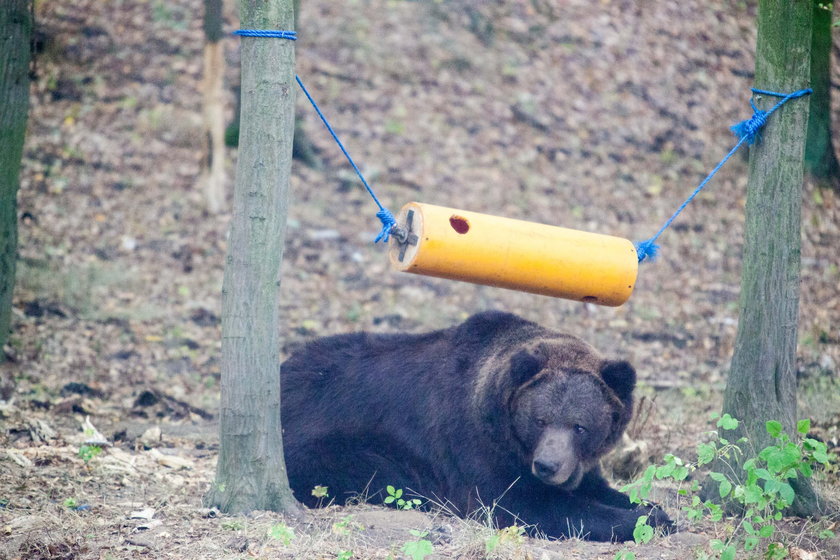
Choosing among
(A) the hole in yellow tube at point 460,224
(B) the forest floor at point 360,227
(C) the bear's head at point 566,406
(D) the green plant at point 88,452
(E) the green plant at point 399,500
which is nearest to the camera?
(A) the hole in yellow tube at point 460,224

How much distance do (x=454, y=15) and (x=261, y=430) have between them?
40.1ft

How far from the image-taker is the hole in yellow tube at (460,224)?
499 centimetres

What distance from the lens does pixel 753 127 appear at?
5328 millimetres

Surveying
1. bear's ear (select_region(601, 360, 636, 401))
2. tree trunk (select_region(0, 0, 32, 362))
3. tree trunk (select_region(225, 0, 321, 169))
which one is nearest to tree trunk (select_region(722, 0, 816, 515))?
bear's ear (select_region(601, 360, 636, 401))

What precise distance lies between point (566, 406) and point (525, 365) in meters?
0.37

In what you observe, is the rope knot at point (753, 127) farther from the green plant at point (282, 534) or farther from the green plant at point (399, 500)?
the green plant at point (282, 534)

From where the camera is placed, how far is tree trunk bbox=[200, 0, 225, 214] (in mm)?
11234

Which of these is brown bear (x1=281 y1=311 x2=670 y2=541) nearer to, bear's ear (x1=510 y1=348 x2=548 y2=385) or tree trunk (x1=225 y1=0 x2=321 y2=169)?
bear's ear (x1=510 y1=348 x2=548 y2=385)

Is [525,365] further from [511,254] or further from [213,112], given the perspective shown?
[213,112]

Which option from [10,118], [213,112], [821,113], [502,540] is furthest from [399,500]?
[821,113]

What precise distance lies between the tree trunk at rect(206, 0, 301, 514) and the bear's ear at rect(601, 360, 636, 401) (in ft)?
6.97

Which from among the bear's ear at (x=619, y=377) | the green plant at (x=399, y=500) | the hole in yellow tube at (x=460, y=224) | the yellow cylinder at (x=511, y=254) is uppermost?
the hole in yellow tube at (x=460, y=224)

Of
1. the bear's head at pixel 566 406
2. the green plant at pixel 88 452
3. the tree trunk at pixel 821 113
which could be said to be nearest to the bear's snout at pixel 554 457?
the bear's head at pixel 566 406

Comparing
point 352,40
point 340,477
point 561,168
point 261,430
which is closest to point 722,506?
point 340,477
